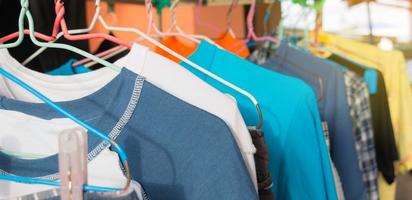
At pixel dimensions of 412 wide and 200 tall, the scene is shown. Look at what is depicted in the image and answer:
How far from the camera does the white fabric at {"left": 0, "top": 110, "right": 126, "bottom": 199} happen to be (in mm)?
427

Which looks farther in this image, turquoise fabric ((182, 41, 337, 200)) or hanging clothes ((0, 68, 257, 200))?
turquoise fabric ((182, 41, 337, 200))

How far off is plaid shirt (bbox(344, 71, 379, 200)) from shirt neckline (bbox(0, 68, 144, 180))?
565mm

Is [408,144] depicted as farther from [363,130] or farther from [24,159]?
[24,159]

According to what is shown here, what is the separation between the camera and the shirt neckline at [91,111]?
0.45m

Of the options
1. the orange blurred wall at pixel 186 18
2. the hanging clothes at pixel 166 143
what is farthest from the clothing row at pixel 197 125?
the orange blurred wall at pixel 186 18

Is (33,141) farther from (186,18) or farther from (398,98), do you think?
(186,18)

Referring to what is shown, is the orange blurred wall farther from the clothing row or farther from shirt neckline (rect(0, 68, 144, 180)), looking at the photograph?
shirt neckline (rect(0, 68, 144, 180))

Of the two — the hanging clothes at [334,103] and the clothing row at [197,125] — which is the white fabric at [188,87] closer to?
the clothing row at [197,125]

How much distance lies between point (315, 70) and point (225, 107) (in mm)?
412

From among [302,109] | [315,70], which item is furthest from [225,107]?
[315,70]

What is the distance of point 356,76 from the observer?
936mm

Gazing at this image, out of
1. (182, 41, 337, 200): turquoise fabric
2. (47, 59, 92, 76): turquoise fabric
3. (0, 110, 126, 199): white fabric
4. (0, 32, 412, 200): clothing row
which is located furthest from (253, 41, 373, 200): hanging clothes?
(0, 110, 126, 199): white fabric

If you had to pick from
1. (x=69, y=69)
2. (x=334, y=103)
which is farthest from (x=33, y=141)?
(x=334, y=103)

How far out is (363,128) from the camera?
3.11 feet
